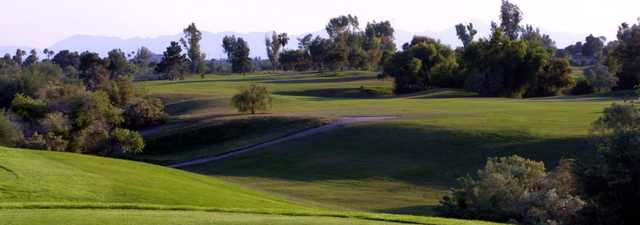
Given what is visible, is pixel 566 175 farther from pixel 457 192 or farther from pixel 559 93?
pixel 559 93

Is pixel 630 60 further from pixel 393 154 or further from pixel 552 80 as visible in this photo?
pixel 393 154

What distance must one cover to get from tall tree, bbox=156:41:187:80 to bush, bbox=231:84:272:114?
8551 centimetres

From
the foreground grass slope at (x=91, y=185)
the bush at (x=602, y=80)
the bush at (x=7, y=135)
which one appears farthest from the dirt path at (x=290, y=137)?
the bush at (x=602, y=80)

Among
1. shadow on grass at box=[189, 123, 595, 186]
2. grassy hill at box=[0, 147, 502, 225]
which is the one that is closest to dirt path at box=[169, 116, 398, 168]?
shadow on grass at box=[189, 123, 595, 186]

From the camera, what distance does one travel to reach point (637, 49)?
344ft

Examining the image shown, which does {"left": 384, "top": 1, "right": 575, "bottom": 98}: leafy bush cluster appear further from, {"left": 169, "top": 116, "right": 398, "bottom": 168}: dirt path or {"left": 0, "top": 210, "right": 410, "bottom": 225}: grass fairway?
{"left": 0, "top": 210, "right": 410, "bottom": 225}: grass fairway

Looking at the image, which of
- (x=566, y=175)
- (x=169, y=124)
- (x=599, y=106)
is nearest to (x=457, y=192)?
(x=566, y=175)

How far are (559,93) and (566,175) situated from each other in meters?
84.0

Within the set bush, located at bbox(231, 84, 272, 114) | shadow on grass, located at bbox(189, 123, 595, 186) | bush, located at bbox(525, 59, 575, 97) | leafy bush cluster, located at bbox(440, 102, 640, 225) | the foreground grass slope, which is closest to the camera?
the foreground grass slope

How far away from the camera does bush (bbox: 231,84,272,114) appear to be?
82.2 metres

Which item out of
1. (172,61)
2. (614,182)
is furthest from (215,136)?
(172,61)

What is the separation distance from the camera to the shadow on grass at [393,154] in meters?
49.4

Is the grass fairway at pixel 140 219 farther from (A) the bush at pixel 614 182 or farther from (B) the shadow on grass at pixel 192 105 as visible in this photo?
(B) the shadow on grass at pixel 192 105

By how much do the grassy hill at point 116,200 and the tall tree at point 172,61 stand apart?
13082 cm
